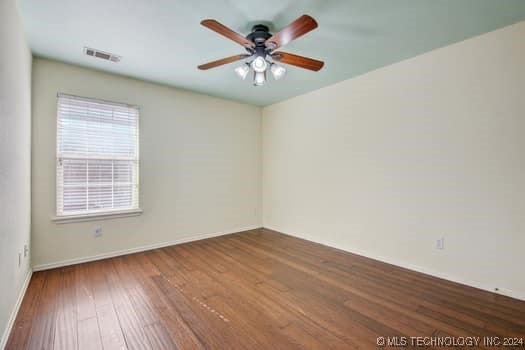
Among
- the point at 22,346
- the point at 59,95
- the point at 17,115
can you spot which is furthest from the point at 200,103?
the point at 22,346

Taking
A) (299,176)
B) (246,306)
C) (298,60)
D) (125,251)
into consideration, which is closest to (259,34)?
(298,60)

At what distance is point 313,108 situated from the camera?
4168 millimetres

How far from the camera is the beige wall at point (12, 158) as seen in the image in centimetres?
169

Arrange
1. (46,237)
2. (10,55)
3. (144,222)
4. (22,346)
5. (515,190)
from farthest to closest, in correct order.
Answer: (144,222)
(46,237)
(515,190)
(10,55)
(22,346)

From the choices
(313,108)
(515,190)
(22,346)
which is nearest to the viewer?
(22,346)

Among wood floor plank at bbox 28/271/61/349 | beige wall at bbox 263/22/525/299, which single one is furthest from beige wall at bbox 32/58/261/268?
beige wall at bbox 263/22/525/299

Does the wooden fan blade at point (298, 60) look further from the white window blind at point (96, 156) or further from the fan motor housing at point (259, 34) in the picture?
the white window blind at point (96, 156)

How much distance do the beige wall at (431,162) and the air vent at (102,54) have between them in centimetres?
289

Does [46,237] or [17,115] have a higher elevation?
[17,115]

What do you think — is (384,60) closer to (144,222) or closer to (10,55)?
(10,55)

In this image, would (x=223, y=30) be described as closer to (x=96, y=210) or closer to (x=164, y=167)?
(x=164, y=167)

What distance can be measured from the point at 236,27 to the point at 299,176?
8.94ft

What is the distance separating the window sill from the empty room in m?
0.02

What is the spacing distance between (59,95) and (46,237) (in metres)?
1.76
